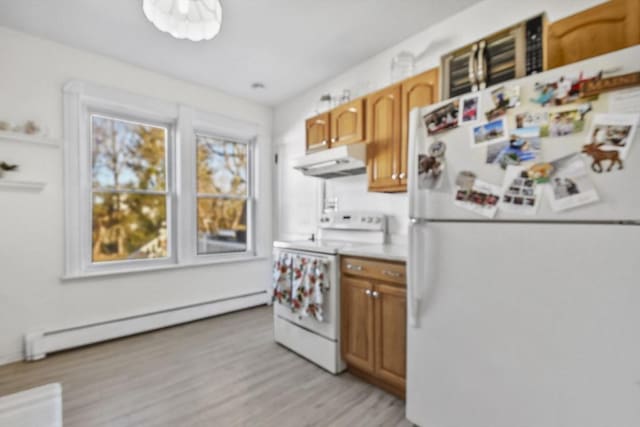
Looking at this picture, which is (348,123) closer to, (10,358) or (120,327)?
(120,327)

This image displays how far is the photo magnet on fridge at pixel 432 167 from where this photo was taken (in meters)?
1.50

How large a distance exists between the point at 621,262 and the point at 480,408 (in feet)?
2.76

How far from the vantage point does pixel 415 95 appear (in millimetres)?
2283

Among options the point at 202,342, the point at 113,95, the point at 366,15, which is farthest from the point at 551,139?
the point at 113,95

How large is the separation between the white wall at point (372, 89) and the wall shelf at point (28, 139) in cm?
229

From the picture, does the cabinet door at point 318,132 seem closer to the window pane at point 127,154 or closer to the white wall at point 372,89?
the white wall at point 372,89

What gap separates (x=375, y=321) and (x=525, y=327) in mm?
968

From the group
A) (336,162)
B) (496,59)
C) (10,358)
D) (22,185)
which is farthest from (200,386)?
(496,59)

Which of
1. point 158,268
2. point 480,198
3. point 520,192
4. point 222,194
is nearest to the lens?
point 520,192

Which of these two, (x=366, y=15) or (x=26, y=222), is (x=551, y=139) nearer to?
(x=366, y=15)

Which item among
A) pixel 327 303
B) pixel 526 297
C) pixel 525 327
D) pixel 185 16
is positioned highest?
pixel 185 16

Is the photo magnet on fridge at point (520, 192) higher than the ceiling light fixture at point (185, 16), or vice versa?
the ceiling light fixture at point (185, 16)

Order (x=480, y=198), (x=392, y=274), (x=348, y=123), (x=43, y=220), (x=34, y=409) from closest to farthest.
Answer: (x=34, y=409), (x=480, y=198), (x=392, y=274), (x=43, y=220), (x=348, y=123)

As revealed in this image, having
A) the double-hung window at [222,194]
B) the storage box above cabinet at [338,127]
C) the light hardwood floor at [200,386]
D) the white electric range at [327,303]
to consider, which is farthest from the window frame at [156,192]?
the storage box above cabinet at [338,127]
